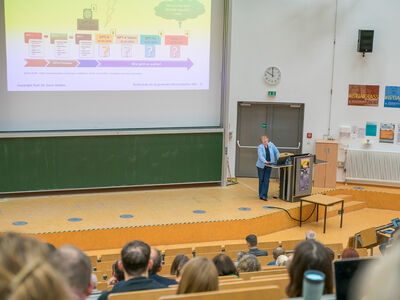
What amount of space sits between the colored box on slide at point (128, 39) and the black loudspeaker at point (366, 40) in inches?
212

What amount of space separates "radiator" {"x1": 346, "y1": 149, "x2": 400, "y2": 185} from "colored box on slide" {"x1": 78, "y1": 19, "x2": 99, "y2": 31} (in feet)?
22.2

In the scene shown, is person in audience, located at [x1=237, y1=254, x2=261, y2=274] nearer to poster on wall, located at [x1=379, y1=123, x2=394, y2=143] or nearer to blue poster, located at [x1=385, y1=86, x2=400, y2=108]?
poster on wall, located at [x1=379, y1=123, x2=394, y2=143]

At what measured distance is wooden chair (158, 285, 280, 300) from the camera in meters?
2.30

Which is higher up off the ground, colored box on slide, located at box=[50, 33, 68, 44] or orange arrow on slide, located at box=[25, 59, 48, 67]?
colored box on slide, located at box=[50, 33, 68, 44]

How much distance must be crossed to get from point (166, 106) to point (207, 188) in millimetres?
2155

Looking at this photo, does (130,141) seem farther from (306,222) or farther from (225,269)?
(225,269)

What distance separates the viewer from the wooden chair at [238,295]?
2303 mm

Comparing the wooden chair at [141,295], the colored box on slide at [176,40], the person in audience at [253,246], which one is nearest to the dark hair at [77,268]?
the wooden chair at [141,295]

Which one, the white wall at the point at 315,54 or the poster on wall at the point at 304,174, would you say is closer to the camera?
the poster on wall at the point at 304,174

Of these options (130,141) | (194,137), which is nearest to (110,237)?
(130,141)

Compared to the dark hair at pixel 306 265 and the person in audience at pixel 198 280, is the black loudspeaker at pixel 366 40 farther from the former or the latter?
the person in audience at pixel 198 280

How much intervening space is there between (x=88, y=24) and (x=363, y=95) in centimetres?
Answer: 679

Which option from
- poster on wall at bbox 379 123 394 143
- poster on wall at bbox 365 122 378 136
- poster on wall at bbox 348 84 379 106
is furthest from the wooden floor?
poster on wall at bbox 348 84 379 106

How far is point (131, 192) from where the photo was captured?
11.6 metres
